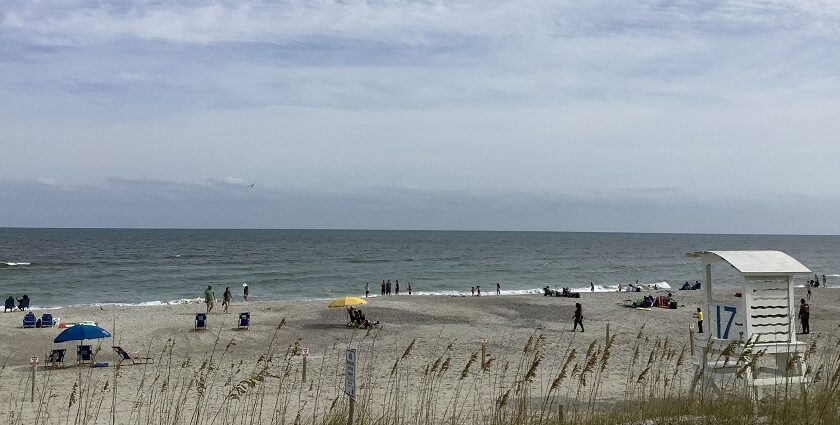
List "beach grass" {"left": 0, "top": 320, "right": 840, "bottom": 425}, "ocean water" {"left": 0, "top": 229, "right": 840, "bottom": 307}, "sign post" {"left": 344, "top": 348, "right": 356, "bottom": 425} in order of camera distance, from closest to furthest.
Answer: "sign post" {"left": 344, "top": 348, "right": 356, "bottom": 425}, "beach grass" {"left": 0, "top": 320, "right": 840, "bottom": 425}, "ocean water" {"left": 0, "top": 229, "right": 840, "bottom": 307}

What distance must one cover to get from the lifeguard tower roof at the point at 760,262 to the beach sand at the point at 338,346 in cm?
234

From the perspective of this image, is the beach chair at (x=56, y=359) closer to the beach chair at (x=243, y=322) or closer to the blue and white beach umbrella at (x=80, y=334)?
the blue and white beach umbrella at (x=80, y=334)

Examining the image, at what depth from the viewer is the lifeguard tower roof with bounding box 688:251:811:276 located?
973 cm

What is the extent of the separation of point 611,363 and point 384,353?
19.8 feet

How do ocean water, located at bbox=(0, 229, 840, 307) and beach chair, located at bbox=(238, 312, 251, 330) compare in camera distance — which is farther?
ocean water, located at bbox=(0, 229, 840, 307)

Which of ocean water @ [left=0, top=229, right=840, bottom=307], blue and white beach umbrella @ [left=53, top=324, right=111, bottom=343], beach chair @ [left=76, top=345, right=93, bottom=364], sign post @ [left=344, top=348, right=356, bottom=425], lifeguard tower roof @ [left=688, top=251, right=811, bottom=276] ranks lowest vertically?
ocean water @ [left=0, top=229, right=840, bottom=307]

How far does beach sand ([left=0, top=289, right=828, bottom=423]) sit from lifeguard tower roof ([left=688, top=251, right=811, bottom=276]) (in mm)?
2343

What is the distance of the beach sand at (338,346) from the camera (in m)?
12.6

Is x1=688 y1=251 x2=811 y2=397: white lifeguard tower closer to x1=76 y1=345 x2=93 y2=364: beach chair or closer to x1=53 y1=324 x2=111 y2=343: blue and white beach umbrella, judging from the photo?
x1=53 y1=324 x2=111 y2=343: blue and white beach umbrella

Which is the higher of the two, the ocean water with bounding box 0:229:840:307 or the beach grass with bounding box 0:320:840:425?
the beach grass with bounding box 0:320:840:425

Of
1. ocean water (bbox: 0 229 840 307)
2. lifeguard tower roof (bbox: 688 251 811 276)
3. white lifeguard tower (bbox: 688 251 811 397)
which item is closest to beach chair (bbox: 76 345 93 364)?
white lifeguard tower (bbox: 688 251 811 397)

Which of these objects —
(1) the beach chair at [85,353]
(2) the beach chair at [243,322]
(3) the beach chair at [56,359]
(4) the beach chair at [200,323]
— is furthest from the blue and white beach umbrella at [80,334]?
(2) the beach chair at [243,322]

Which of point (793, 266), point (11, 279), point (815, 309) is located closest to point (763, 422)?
point (793, 266)

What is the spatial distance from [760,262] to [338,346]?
1388 centimetres
